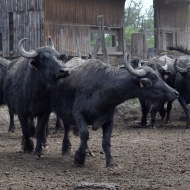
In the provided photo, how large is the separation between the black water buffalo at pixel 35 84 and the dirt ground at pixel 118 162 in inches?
24.7

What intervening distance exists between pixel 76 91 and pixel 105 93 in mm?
627

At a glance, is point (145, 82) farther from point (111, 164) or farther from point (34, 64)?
point (34, 64)

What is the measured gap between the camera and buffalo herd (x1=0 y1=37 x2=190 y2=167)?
8.88 m

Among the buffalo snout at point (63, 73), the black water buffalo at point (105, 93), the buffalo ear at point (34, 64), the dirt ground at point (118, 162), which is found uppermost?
the buffalo ear at point (34, 64)

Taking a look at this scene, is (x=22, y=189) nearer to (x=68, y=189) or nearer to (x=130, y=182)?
(x=68, y=189)

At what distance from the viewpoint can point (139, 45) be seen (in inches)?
724

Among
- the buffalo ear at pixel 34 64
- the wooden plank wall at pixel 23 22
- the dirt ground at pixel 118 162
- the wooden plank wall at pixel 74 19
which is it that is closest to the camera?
the dirt ground at pixel 118 162

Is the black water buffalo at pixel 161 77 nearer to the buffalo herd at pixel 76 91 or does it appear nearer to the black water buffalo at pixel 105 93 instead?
the buffalo herd at pixel 76 91

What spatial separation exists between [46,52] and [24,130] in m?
1.55

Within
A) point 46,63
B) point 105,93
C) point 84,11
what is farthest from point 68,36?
point 105,93

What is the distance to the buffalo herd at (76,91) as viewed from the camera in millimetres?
8875

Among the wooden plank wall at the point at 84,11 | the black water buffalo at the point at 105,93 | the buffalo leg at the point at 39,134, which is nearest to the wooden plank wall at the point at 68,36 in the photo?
the wooden plank wall at the point at 84,11

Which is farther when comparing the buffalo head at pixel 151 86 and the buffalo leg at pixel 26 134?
the buffalo leg at pixel 26 134

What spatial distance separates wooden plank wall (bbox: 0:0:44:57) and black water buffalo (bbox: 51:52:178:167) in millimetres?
13603
